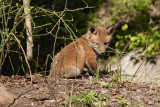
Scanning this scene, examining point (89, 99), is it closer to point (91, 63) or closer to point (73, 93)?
point (73, 93)

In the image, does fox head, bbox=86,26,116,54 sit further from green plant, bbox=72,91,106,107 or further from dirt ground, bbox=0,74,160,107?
green plant, bbox=72,91,106,107

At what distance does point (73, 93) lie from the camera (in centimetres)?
432

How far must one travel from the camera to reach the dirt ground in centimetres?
396

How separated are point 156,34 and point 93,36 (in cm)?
362

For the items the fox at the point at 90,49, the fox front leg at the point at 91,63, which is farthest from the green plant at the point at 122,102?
the fox front leg at the point at 91,63

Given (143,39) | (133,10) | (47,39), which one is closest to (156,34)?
(143,39)

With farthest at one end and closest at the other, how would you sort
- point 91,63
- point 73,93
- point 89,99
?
point 91,63 < point 73,93 < point 89,99

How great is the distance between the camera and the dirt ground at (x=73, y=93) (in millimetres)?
3965

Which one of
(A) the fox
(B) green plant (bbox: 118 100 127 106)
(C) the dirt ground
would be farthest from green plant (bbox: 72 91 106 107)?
(A) the fox

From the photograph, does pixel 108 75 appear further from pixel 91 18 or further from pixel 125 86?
pixel 91 18

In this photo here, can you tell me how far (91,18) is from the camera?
11508mm

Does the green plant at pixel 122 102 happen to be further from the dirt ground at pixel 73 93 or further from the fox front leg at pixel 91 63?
the fox front leg at pixel 91 63

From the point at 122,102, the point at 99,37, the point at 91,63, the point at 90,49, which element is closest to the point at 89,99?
the point at 122,102

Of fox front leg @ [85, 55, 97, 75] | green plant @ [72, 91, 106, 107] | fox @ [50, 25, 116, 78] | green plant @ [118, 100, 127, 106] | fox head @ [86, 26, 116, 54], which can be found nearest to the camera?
green plant @ [72, 91, 106, 107]
